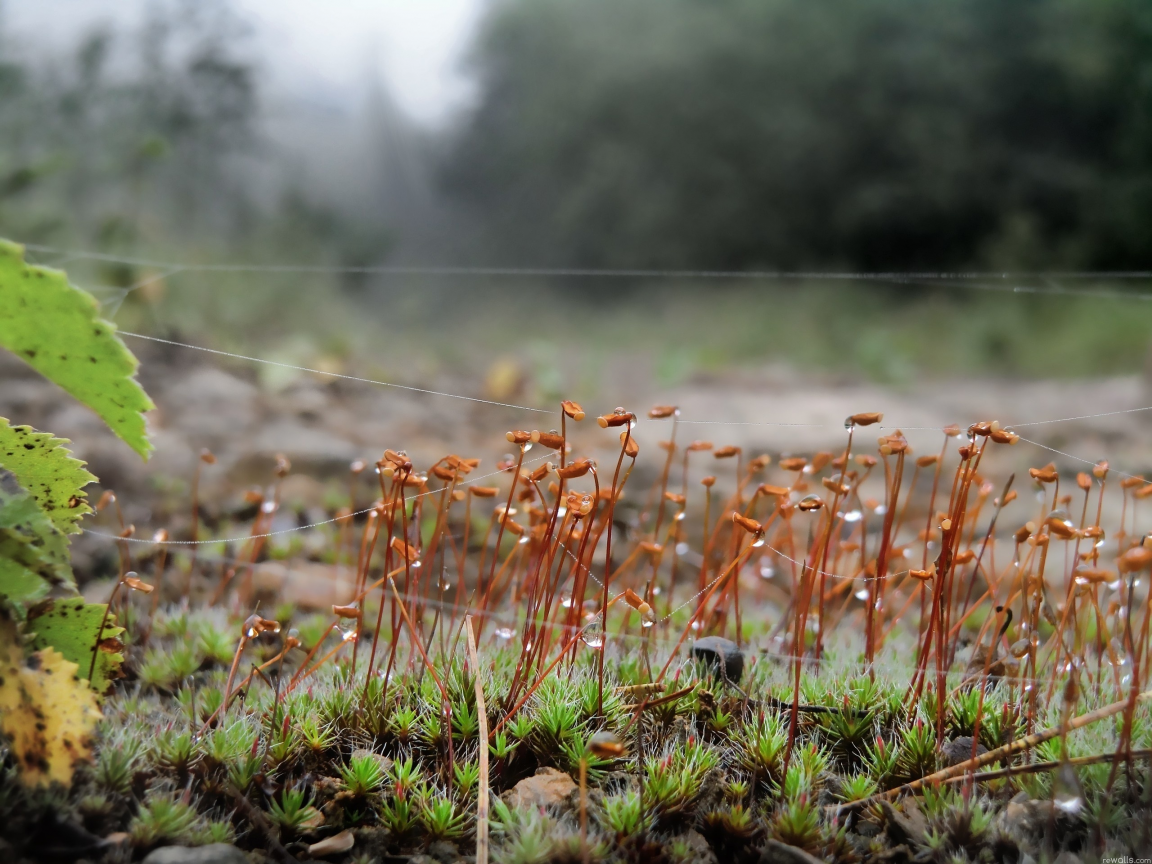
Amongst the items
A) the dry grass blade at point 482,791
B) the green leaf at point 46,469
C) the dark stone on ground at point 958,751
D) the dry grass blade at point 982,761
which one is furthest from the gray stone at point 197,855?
the dark stone on ground at point 958,751

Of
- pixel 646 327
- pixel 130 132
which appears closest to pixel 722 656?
pixel 130 132

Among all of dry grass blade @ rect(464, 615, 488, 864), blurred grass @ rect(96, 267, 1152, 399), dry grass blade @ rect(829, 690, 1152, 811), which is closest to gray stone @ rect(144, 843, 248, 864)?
dry grass blade @ rect(464, 615, 488, 864)

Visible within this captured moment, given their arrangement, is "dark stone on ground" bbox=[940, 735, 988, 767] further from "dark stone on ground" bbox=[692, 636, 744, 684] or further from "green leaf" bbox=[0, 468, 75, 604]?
"green leaf" bbox=[0, 468, 75, 604]

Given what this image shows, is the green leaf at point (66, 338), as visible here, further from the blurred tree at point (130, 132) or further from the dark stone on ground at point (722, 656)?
the blurred tree at point (130, 132)

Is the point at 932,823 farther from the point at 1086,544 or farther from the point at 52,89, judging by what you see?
the point at 52,89

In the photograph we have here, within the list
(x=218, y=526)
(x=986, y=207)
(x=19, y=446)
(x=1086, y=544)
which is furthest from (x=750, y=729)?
(x=986, y=207)
